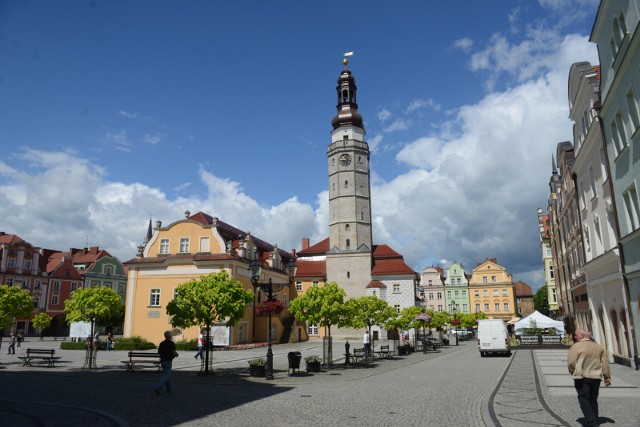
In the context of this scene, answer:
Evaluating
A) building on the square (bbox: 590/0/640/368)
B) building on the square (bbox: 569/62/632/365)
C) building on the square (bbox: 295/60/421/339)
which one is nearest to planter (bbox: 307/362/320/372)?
building on the square (bbox: 590/0/640/368)

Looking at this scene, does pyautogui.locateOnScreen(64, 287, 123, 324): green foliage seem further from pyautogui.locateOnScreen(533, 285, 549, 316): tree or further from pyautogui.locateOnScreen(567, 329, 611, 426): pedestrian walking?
pyautogui.locateOnScreen(533, 285, 549, 316): tree

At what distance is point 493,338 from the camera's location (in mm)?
30375

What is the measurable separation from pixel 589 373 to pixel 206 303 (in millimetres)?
14686

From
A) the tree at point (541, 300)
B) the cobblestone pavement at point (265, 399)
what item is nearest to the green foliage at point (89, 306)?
the cobblestone pavement at point (265, 399)

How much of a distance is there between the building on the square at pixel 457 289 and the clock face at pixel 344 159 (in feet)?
140

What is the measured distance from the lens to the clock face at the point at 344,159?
60.9 meters

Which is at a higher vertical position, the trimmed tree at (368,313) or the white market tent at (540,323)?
the trimmed tree at (368,313)

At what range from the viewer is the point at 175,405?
39.1 ft

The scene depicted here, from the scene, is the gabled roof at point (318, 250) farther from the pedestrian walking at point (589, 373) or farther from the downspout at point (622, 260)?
the pedestrian walking at point (589, 373)

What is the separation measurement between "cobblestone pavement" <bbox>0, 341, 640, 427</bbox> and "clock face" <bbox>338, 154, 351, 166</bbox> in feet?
140

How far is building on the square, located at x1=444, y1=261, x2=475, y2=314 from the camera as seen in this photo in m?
88.4

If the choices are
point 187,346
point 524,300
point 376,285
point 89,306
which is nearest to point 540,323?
point 376,285

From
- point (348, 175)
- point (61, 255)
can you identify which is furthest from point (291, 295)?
point (61, 255)

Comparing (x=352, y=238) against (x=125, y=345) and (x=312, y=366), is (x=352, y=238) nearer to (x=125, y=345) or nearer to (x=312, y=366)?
(x=125, y=345)
